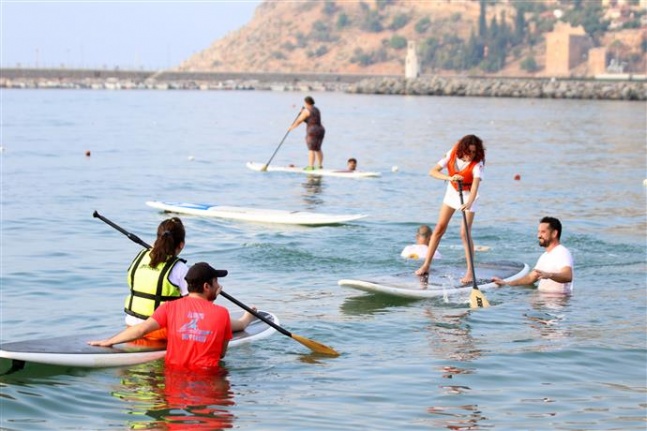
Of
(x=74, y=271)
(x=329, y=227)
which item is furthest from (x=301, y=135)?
(x=74, y=271)

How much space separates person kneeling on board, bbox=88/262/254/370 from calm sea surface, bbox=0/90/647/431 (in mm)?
228

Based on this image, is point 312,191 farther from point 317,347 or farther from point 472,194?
point 317,347

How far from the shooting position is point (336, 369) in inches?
436

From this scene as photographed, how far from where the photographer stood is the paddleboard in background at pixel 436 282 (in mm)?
13836

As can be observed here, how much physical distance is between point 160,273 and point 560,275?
19.5 ft

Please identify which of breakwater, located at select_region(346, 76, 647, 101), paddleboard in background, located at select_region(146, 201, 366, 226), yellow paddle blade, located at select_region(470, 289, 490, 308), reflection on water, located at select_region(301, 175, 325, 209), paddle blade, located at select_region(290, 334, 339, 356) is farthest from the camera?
breakwater, located at select_region(346, 76, 647, 101)

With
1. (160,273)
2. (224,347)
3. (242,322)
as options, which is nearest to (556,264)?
(242,322)

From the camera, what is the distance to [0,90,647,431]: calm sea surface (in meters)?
9.77

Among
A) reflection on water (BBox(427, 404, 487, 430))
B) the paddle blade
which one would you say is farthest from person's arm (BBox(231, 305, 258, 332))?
reflection on water (BBox(427, 404, 487, 430))

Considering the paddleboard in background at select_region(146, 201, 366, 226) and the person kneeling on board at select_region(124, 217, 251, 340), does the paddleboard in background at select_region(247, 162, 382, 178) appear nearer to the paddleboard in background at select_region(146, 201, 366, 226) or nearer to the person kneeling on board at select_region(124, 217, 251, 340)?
the paddleboard in background at select_region(146, 201, 366, 226)

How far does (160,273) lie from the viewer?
10016mm

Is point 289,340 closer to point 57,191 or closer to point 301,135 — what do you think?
point 57,191

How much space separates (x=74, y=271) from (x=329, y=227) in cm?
551

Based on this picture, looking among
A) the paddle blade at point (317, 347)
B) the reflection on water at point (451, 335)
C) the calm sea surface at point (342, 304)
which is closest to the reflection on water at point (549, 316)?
the calm sea surface at point (342, 304)
